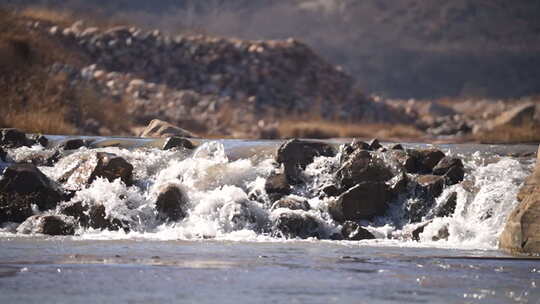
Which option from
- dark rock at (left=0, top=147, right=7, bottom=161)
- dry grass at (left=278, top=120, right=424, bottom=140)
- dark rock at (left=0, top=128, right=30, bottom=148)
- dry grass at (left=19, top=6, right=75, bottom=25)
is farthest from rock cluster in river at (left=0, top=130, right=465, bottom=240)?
dry grass at (left=19, top=6, right=75, bottom=25)

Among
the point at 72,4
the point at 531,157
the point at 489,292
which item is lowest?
the point at 489,292

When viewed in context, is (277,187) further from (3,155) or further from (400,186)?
(3,155)

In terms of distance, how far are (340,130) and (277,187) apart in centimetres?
1718

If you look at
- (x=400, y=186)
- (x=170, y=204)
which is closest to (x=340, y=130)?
(x=400, y=186)

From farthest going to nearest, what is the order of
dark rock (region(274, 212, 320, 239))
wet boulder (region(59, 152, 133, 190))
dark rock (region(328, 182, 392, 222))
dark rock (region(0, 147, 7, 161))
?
dark rock (region(0, 147, 7, 161)) → wet boulder (region(59, 152, 133, 190)) → dark rock (region(328, 182, 392, 222)) → dark rock (region(274, 212, 320, 239))

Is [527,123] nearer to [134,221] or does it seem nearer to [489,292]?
[134,221]

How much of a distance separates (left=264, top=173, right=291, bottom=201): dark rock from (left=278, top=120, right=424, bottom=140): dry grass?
15.9 meters

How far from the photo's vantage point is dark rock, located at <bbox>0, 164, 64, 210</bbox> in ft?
58.2

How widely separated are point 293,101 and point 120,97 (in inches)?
233

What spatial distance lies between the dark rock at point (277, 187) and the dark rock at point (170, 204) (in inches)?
50.8

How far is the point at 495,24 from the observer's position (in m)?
61.7

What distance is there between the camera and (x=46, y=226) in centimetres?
1639

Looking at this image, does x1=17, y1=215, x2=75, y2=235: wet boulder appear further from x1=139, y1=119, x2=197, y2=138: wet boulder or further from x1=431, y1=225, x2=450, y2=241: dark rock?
x1=139, y1=119, x2=197, y2=138: wet boulder

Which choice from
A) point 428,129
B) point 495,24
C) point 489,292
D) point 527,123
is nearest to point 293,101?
point 428,129
